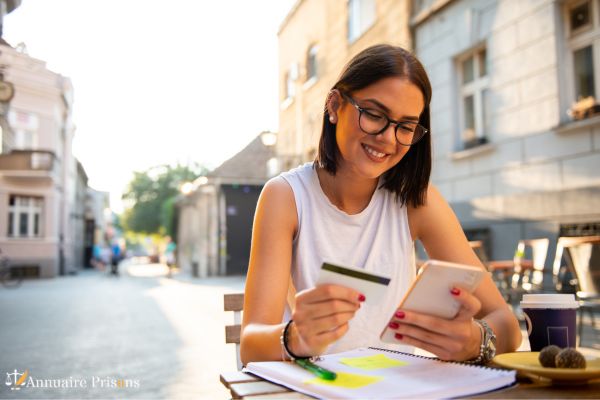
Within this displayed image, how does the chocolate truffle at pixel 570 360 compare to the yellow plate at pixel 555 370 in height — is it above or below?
above

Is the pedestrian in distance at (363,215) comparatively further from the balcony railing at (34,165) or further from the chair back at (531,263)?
the balcony railing at (34,165)

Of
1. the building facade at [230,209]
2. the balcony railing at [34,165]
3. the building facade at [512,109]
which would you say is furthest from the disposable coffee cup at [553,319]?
the balcony railing at [34,165]

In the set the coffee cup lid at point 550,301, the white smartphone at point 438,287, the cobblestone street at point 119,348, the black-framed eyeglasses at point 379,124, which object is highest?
the black-framed eyeglasses at point 379,124

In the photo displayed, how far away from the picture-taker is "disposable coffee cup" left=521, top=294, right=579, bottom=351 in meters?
1.28

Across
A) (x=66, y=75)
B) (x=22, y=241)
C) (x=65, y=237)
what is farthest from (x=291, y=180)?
(x=65, y=237)

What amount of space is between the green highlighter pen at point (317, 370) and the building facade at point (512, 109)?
4.74 metres

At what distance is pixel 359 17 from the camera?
43.5 feet

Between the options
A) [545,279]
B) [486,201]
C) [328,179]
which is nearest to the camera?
[328,179]

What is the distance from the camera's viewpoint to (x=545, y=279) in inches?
299

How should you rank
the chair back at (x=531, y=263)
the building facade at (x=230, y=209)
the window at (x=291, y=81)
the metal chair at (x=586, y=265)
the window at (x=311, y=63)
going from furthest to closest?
the building facade at (x=230, y=209) < the window at (x=291, y=81) < the window at (x=311, y=63) < the chair back at (x=531, y=263) < the metal chair at (x=586, y=265)

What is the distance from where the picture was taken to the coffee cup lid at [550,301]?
50.5 inches

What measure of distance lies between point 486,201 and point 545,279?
1.76 metres

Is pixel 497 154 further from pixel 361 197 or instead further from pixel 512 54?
pixel 361 197

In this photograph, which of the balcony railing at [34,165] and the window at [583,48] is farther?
the balcony railing at [34,165]
